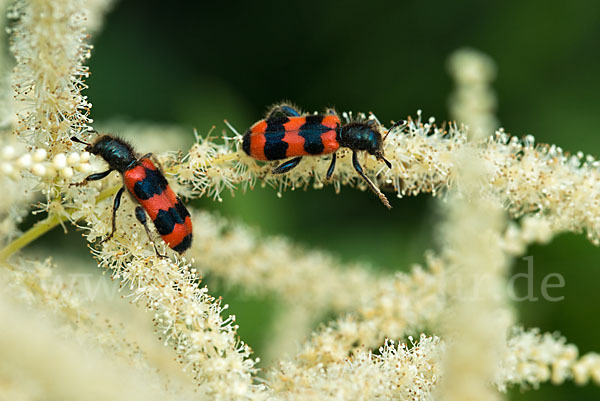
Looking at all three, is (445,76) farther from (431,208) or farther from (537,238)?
(537,238)

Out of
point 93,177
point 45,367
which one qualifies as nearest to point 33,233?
point 93,177

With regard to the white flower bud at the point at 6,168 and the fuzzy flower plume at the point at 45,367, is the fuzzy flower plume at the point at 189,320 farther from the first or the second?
the fuzzy flower plume at the point at 45,367

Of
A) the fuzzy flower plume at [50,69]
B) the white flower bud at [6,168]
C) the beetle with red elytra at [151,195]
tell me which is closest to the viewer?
the white flower bud at [6,168]

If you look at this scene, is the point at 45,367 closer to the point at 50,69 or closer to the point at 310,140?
the point at 50,69

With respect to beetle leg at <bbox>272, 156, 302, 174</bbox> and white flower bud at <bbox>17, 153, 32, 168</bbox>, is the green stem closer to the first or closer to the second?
white flower bud at <bbox>17, 153, 32, 168</bbox>

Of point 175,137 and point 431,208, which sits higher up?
point 431,208

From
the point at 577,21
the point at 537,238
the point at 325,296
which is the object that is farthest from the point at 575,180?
the point at 577,21

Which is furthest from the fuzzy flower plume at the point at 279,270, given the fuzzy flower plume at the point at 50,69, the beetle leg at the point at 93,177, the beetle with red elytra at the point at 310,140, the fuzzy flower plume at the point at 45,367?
the fuzzy flower plume at the point at 45,367
